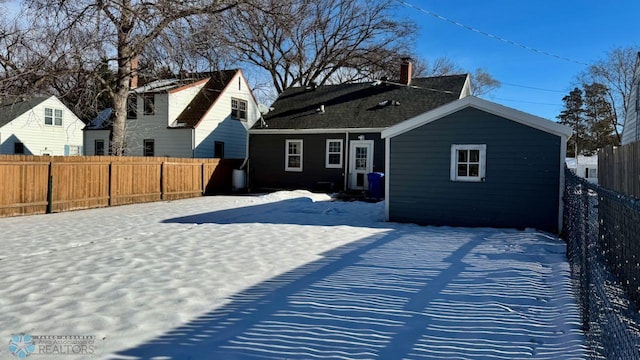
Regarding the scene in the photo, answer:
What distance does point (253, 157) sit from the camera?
2050 cm

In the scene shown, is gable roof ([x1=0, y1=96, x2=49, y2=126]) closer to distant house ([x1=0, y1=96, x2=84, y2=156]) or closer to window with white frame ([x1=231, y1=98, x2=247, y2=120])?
distant house ([x1=0, y1=96, x2=84, y2=156])

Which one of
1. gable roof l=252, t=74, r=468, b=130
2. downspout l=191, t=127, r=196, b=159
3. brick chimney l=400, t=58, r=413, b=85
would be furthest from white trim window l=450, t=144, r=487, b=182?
downspout l=191, t=127, r=196, b=159

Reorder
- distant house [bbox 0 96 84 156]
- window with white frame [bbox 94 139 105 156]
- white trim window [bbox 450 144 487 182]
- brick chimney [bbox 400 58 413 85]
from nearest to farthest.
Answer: white trim window [bbox 450 144 487 182]
brick chimney [bbox 400 58 413 85]
window with white frame [bbox 94 139 105 156]
distant house [bbox 0 96 84 156]

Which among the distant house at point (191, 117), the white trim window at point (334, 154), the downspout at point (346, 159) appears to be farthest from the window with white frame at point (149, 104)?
the downspout at point (346, 159)

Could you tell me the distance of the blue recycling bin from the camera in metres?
16.1

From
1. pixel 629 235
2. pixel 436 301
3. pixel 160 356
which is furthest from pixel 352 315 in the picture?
pixel 629 235

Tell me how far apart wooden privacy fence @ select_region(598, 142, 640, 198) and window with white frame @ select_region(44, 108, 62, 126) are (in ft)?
102

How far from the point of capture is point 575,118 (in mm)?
49281

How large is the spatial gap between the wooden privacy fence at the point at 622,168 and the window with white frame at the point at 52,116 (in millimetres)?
31224

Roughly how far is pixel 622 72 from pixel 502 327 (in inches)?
1722

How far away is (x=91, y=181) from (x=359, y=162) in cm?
993

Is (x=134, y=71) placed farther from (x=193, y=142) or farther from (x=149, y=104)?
(x=149, y=104)

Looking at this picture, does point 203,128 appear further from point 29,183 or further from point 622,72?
point 622,72

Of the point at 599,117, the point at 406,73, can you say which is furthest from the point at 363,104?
the point at 599,117
